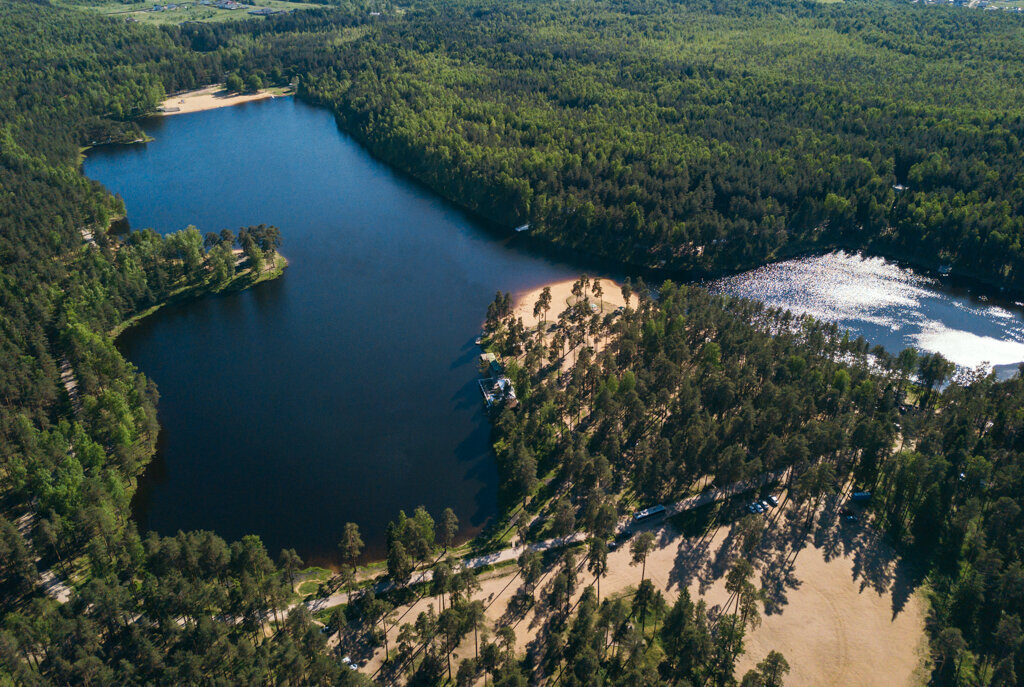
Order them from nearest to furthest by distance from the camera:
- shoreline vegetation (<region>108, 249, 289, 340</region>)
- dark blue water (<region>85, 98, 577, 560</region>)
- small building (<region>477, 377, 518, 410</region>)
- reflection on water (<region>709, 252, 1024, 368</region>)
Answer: dark blue water (<region>85, 98, 577, 560</region>), small building (<region>477, 377, 518, 410</region>), reflection on water (<region>709, 252, 1024, 368</region>), shoreline vegetation (<region>108, 249, 289, 340</region>)

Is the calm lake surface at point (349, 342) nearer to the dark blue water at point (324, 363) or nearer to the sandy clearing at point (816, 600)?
the dark blue water at point (324, 363)

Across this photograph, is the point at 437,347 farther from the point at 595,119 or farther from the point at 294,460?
the point at 595,119

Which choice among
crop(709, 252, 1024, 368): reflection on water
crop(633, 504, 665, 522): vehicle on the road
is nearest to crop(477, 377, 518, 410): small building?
crop(633, 504, 665, 522): vehicle on the road

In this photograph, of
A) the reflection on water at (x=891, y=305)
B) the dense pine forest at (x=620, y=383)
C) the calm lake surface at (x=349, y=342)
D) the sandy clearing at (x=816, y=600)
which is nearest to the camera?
the dense pine forest at (x=620, y=383)

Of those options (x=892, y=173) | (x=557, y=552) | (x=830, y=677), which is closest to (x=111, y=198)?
(x=557, y=552)

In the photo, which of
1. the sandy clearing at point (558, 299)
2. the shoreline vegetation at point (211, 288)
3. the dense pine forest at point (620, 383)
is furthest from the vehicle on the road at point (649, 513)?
the shoreline vegetation at point (211, 288)

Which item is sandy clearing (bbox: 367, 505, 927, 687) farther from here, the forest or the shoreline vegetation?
the shoreline vegetation

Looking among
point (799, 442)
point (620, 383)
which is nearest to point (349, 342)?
point (620, 383)

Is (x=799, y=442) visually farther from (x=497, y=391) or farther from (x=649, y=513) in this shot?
(x=497, y=391)
